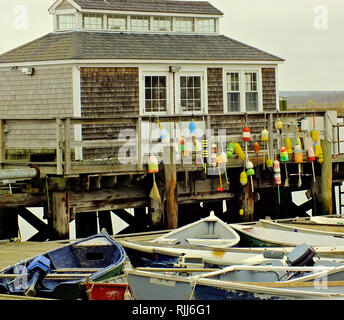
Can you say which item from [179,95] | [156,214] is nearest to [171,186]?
[156,214]

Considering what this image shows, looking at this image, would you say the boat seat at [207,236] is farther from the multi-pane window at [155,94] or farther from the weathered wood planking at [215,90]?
the weathered wood planking at [215,90]

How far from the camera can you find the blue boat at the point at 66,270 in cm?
1243

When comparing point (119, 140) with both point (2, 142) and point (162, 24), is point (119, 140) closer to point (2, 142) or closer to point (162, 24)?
point (2, 142)

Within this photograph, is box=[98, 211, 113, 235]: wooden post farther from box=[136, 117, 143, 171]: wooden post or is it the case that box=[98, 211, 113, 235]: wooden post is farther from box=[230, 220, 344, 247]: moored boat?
box=[230, 220, 344, 247]: moored boat

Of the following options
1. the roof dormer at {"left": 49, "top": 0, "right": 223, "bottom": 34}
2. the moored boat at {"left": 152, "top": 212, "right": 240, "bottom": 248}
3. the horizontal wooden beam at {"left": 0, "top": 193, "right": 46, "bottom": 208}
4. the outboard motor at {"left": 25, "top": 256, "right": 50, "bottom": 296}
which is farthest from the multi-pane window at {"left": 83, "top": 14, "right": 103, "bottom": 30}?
the outboard motor at {"left": 25, "top": 256, "right": 50, "bottom": 296}

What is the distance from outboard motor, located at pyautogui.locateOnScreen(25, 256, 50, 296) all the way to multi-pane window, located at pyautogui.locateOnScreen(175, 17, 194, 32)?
45.2 ft

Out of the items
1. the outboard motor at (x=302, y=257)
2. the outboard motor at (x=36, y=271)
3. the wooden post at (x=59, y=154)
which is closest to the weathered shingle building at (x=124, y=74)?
the wooden post at (x=59, y=154)

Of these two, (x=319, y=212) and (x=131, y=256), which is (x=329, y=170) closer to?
(x=319, y=212)

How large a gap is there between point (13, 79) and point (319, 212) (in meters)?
9.26

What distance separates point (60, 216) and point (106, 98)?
5.53 meters

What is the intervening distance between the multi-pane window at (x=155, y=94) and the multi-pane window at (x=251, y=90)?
2.71 m
